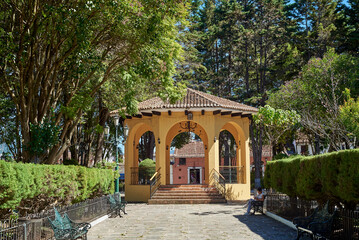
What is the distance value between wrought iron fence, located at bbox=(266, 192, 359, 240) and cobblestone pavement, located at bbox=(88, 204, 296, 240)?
55 cm

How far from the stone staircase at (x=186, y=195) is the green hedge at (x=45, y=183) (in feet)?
17.5

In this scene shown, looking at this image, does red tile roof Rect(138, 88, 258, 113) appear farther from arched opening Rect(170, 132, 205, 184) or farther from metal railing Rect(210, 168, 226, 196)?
arched opening Rect(170, 132, 205, 184)

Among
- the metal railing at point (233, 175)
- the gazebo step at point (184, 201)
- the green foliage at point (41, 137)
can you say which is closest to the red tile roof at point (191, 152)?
the metal railing at point (233, 175)

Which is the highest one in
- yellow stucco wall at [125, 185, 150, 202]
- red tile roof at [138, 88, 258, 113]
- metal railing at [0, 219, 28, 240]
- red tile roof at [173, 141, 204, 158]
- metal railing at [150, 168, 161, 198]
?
red tile roof at [138, 88, 258, 113]

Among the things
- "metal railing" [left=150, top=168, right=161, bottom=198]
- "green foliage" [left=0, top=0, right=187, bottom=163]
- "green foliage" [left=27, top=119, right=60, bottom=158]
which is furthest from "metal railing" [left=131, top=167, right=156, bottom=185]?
"green foliage" [left=27, top=119, right=60, bottom=158]

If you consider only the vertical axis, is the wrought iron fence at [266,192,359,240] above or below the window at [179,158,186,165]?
below

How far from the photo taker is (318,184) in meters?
Result: 10.4

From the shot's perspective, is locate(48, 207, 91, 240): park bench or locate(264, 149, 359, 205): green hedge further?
locate(48, 207, 91, 240): park bench

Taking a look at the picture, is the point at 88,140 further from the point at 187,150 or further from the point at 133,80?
the point at 187,150

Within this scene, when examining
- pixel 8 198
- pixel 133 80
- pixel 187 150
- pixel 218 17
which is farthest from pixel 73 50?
pixel 187 150

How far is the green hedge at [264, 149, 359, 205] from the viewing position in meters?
7.95

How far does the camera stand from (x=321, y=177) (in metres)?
9.51

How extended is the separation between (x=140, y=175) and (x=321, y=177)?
17.2 meters

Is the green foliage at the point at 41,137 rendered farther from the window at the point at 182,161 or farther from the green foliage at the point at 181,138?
the window at the point at 182,161
